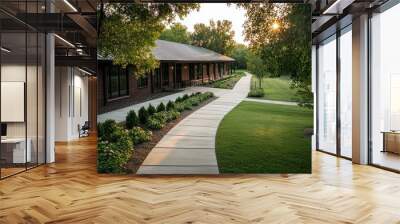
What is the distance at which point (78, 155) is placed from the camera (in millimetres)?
9922

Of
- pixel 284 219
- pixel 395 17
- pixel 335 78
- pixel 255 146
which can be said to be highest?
pixel 395 17

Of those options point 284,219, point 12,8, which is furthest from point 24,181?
point 284,219

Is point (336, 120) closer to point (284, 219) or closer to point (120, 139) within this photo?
point (120, 139)

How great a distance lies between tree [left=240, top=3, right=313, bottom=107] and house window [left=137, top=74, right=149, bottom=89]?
1.85 metres

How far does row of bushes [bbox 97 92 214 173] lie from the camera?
6.74m

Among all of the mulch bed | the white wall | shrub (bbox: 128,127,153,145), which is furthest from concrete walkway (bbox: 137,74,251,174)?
the white wall

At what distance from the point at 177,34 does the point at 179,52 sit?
0.97 ft

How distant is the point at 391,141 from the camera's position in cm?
727

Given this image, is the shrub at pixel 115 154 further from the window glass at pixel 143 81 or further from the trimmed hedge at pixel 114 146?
the window glass at pixel 143 81

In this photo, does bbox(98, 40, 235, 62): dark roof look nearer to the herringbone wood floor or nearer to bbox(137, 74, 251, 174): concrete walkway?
bbox(137, 74, 251, 174): concrete walkway

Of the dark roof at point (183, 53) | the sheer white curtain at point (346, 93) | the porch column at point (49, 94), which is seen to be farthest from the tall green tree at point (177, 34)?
the sheer white curtain at point (346, 93)

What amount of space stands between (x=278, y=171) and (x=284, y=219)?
2709 mm

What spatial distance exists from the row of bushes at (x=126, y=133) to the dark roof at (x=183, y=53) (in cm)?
80

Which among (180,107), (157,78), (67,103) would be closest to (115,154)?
(180,107)
